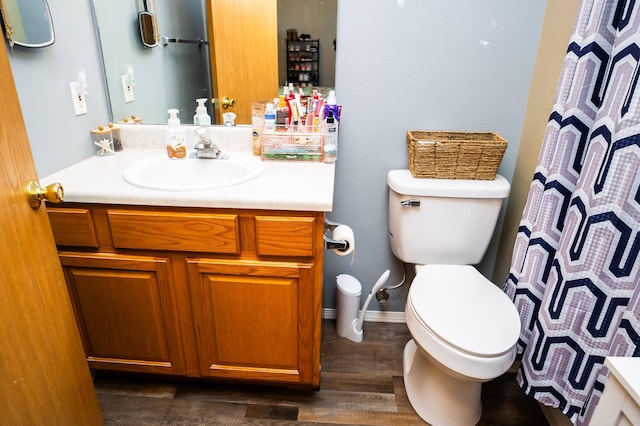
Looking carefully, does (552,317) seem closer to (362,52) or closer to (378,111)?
(378,111)

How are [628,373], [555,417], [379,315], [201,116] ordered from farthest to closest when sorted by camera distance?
[379,315] → [201,116] → [555,417] → [628,373]

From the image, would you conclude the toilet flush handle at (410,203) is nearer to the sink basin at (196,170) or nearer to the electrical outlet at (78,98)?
the sink basin at (196,170)

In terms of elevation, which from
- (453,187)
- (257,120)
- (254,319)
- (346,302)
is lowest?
(346,302)

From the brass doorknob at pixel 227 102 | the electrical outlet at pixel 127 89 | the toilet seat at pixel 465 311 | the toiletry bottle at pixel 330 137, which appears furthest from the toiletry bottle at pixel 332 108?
the electrical outlet at pixel 127 89

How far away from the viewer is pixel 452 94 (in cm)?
158

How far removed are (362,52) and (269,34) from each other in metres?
0.38

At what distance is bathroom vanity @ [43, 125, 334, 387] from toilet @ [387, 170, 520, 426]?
37 centimetres

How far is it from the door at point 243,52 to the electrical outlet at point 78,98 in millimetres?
491

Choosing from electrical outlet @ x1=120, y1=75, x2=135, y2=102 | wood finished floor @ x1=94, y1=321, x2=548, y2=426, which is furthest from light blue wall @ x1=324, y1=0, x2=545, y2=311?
electrical outlet @ x1=120, y1=75, x2=135, y2=102

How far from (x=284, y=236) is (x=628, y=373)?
2.83ft

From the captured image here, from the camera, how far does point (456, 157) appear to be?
4.95 ft

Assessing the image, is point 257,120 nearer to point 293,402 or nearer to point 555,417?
point 293,402

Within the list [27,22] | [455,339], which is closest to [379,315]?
[455,339]

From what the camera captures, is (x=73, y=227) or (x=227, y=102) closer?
(x=73, y=227)
